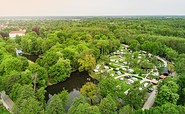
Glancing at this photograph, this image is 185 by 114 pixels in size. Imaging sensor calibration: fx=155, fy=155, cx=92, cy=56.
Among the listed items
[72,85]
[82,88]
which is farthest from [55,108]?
[72,85]

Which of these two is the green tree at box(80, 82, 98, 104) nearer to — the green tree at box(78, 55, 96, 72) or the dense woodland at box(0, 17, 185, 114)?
the dense woodland at box(0, 17, 185, 114)

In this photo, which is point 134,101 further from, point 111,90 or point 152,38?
point 152,38

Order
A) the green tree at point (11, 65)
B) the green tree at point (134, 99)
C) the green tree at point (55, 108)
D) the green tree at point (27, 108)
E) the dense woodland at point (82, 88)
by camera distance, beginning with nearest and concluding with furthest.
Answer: the green tree at point (27, 108), the green tree at point (55, 108), the dense woodland at point (82, 88), the green tree at point (134, 99), the green tree at point (11, 65)

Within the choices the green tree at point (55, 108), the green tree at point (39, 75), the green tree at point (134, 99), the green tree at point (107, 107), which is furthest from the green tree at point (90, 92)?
the green tree at point (39, 75)

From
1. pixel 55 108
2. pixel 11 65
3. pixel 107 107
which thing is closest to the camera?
pixel 55 108

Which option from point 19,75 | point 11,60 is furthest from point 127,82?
point 11,60

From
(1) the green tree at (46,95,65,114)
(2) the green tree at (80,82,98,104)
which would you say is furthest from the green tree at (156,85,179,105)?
(1) the green tree at (46,95,65,114)

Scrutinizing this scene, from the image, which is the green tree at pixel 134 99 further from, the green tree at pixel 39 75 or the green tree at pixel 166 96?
the green tree at pixel 39 75

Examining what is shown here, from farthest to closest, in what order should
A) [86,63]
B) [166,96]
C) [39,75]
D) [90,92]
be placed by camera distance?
[86,63], [39,75], [90,92], [166,96]

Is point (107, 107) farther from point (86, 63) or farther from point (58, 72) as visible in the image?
point (86, 63)
